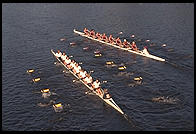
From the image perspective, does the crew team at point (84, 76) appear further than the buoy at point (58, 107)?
Yes

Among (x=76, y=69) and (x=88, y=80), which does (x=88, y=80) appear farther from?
(x=76, y=69)

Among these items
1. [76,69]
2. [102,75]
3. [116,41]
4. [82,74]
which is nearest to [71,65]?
[76,69]

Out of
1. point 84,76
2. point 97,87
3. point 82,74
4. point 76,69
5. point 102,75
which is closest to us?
point 97,87

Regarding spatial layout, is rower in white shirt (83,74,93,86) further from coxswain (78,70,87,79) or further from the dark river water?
the dark river water


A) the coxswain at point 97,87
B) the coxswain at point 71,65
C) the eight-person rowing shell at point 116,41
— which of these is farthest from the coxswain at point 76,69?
the eight-person rowing shell at point 116,41

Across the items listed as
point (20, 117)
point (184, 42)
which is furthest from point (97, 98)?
point (184, 42)

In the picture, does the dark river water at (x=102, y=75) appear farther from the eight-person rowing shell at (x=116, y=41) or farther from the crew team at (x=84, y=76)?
the eight-person rowing shell at (x=116, y=41)

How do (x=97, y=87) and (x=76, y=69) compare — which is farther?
(x=76, y=69)

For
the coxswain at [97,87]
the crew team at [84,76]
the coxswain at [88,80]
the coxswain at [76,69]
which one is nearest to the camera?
the coxswain at [97,87]

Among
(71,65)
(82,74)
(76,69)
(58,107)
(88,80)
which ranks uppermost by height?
(71,65)
